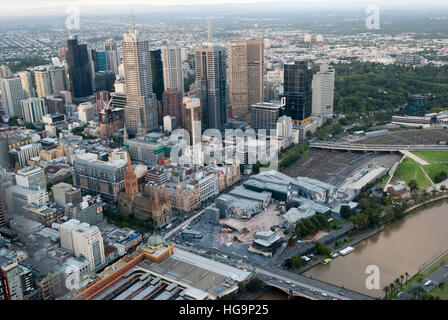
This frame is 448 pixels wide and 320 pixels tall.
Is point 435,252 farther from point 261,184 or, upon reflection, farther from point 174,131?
point 174,131

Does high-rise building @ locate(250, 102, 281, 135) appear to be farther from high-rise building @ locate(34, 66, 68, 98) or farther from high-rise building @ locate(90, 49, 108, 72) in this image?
high-rise building @ locate(90, 49, 108, 72)

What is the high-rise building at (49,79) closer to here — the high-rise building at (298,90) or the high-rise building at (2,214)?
the high-rise building at (298,90)

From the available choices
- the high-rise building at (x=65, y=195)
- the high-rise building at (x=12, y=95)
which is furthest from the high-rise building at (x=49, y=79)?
the high-rise building at (x=65, y=195)

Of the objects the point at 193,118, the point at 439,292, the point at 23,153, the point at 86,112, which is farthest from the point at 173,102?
the point at 439,292

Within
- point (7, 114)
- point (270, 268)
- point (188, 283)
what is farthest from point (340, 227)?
point (7, 114)

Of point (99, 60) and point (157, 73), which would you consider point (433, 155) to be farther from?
point (99, 60)

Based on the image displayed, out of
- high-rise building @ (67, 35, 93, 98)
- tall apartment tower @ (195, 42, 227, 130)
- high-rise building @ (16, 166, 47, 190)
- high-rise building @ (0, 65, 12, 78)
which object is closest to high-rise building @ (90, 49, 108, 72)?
high-rise building @ (67, 35, 93, 98)
